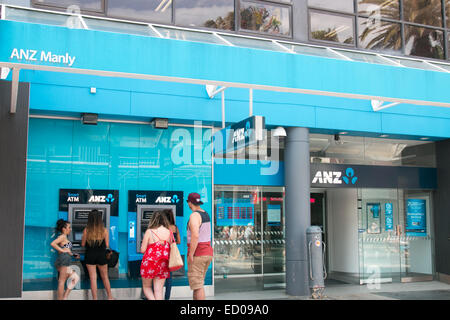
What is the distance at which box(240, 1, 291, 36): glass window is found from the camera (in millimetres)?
10156

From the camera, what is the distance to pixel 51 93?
8.60 metres

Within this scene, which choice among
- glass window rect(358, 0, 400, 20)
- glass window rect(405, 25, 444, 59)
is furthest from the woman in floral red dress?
glass window rect(405, 25, 444, 59)

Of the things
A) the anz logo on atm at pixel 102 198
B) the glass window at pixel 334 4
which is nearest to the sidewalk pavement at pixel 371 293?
the anz logo on atm at pixel 102 198

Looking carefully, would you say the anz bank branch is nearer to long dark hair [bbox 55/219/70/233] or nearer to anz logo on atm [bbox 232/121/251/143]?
anz logo on atm [bbox 232/121/251/143]

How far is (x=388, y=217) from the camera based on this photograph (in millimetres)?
12109

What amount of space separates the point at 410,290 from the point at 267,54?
6.41 meters

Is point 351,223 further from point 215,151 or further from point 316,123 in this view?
point 215,151

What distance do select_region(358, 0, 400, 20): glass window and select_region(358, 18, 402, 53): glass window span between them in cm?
16

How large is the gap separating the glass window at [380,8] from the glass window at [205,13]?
310 cm

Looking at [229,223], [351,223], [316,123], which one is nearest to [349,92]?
[316,123]

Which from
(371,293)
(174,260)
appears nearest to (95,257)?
(174,260)

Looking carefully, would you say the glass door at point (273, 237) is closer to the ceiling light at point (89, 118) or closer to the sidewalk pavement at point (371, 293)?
the sidewalk pavement at point (371, 293)

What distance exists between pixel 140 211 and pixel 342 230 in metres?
5.26

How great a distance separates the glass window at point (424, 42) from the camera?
1156cm
